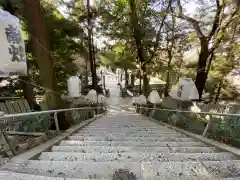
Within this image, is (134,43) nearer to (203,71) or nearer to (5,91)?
(203,71)

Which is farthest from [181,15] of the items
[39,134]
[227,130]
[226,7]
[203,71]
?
[39,134]

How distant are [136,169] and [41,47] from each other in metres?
4.91

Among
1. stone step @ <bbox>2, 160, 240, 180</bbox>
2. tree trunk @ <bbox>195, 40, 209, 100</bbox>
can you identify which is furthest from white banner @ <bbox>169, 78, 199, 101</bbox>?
stone step @ <bbox>2, 160, 240, 180</bbox>

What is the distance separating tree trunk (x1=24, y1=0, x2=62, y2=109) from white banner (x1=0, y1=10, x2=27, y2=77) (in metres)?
2.06

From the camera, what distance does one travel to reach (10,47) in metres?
4.19

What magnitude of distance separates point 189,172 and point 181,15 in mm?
11284

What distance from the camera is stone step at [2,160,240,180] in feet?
8.03

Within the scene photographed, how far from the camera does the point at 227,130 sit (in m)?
4.41

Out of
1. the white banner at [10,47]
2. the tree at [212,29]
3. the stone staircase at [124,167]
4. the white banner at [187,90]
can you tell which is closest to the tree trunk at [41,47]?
the white banner at [10,47]

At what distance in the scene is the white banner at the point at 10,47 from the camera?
4016 mm

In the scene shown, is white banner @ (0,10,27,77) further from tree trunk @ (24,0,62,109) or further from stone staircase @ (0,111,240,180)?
tree trunk @ (24,0,62,109)

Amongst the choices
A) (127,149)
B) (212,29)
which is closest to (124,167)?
(127,149)

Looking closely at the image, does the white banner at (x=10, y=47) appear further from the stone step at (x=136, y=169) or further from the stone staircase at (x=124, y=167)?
the stone step at (x=136, y=169)

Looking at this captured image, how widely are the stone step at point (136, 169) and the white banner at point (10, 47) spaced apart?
6.23 feet
